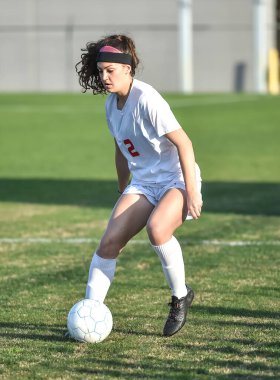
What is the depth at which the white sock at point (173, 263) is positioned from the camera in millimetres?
6730

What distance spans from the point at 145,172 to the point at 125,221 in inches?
13.8

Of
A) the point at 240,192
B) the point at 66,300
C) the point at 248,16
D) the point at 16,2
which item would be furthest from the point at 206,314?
the point at 16,2

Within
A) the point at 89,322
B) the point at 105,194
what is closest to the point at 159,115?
the point at 89,322

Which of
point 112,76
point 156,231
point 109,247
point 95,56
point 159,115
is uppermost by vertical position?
point 95,56

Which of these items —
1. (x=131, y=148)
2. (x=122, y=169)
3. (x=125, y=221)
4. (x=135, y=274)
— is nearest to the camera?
(x=125, y=221)

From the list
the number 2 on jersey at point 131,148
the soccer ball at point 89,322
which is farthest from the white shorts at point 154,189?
the soccer ball at point 89,322

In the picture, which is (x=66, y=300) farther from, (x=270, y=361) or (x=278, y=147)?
(x=278, y=147)

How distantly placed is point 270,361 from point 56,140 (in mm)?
18058

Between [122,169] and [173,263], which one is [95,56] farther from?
[173,263]

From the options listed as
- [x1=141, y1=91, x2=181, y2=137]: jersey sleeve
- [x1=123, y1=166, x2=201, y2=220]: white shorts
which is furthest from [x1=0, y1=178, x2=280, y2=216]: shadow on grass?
[x1=141, y1=91, x2=181, y2=137]: jersey sleeve

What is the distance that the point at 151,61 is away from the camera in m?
50.1

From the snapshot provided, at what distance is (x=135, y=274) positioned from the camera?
8.97 m

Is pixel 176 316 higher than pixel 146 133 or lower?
lower

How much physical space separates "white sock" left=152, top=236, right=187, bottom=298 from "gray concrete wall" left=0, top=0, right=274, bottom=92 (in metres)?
41.3
